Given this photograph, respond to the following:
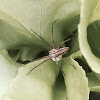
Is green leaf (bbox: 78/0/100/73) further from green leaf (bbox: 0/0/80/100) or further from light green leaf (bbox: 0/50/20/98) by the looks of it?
light green leaf (bbox: 0/50/20/98)

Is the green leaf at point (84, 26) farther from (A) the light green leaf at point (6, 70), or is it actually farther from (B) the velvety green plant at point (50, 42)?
(A) the light green leaf at point (6, 70)

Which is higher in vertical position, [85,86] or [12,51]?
[12,51]

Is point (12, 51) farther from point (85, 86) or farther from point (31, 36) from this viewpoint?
point (85, 86)

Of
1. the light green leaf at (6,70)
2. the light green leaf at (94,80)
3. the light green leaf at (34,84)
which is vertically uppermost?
the light green leaf at (6,70)

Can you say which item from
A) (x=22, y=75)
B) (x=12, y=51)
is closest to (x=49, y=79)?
(x=22, y=75)

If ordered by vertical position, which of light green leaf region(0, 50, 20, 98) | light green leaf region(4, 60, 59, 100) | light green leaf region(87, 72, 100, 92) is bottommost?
light green leaf region(87, 72, 100, 92)

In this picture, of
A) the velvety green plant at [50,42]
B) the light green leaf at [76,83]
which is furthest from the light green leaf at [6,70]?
the light green leaf at [76,83]

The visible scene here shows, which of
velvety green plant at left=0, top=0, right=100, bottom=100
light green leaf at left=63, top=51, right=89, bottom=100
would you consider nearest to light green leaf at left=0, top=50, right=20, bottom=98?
velvety green plant at left=0, top=0, right=100, bottom=100
